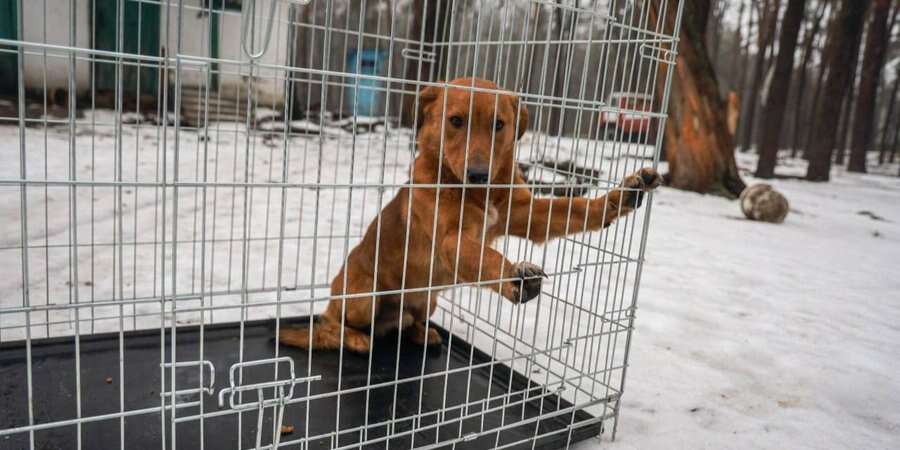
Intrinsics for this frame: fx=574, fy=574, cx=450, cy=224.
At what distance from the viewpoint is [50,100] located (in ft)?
34.6

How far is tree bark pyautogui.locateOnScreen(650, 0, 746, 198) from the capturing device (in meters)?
7.79

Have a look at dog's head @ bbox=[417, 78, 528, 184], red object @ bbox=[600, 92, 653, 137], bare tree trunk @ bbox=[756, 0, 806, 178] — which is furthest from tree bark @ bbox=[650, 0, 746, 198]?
dog's head @ bbox=[417, 78, 528, 184]

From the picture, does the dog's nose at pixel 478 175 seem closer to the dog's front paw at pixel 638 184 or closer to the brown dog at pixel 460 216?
the brown dog at pixel 460 216

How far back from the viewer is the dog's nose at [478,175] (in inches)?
75.9

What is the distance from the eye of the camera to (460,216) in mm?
2035

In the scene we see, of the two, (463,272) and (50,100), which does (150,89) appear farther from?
(463,272)

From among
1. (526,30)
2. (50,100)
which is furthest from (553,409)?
(50,100)

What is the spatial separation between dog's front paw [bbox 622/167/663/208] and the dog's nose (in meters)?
0.60

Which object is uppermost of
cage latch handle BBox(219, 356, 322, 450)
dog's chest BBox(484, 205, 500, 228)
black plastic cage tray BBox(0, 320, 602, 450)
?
dog's chest BBox(484, 205, 500, 228)

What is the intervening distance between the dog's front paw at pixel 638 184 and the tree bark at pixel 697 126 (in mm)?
6023

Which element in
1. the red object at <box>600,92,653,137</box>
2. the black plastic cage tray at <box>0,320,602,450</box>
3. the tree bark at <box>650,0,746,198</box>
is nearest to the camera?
the black plastic cage tray at <box>0,320,602,450</box>

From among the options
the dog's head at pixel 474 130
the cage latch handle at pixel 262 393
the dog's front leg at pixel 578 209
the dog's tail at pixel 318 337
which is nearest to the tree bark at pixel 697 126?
the dog's front leg at pixel 578 209

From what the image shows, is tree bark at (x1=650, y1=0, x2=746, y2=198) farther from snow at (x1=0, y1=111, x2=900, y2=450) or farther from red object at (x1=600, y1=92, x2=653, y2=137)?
red object at (x1=600, y1=92, x2=653, y2=137)

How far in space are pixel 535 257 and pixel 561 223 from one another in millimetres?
2414
